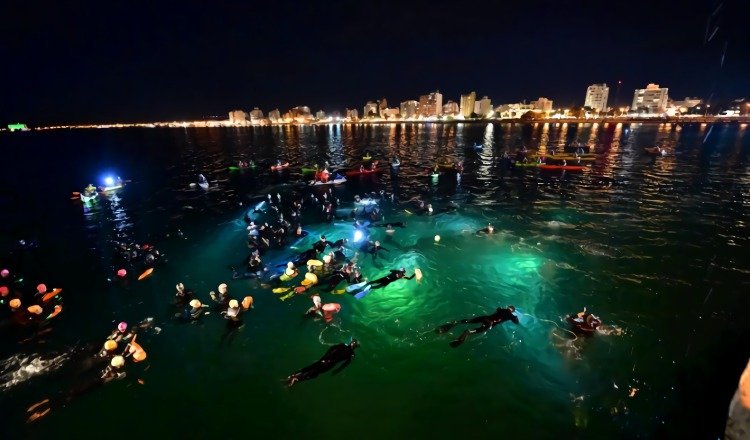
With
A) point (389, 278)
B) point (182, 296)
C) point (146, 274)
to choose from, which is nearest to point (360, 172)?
point (389, 278)

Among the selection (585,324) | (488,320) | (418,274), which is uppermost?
(418,274)

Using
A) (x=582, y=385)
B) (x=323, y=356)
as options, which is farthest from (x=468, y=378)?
(x=323, y=356)

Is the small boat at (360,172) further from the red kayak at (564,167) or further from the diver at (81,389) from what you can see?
the diver at (81,389)

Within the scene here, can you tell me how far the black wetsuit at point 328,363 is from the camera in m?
12.7

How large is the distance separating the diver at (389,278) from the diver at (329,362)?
15.1ft

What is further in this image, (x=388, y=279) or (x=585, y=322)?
(x=388, y=279)

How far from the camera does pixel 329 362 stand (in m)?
13.2

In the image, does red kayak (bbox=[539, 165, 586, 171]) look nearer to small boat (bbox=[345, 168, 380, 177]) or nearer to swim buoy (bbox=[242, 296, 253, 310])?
small boat (bbox=[345, 168, 380, 177])

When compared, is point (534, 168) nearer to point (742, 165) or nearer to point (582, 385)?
point (742, 165)

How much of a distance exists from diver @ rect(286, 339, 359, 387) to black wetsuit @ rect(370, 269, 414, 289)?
464 cm

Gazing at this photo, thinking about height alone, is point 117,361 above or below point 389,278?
below

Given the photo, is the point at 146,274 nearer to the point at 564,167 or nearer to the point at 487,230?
the point at 487,230

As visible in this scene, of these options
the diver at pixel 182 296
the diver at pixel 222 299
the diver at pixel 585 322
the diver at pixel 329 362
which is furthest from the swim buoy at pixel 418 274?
the diver at pixel 182 296

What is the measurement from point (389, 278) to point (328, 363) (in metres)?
6.51
